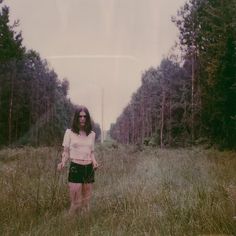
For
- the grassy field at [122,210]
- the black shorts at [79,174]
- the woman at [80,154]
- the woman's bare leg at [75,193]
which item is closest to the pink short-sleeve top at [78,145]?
the woman at [80,154]

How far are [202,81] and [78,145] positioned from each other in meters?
30.4

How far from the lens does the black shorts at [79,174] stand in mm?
7598

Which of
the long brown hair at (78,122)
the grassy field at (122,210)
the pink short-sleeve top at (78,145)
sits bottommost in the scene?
the grassy field at (122,210)

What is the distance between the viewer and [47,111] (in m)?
67.6

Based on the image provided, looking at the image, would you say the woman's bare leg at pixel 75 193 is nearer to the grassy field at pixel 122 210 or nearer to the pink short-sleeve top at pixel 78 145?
the grassy field at pixel 122 210

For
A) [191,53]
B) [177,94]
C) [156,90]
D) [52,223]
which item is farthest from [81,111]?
[156,90]

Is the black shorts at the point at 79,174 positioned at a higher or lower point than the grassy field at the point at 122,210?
higher

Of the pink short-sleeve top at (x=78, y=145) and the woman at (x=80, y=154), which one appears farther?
the pink short-sleeve top at (x=78, y=145)

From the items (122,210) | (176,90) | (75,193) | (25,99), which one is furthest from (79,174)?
(25,99)

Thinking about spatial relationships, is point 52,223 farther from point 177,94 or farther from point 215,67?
point 177,94

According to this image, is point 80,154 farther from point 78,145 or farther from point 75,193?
point 75,193

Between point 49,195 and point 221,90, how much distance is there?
24096 millimetres

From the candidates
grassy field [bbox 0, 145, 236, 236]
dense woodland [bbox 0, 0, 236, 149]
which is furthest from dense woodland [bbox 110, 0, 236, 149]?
grassy field [bbox 0, 145, 236, 236]

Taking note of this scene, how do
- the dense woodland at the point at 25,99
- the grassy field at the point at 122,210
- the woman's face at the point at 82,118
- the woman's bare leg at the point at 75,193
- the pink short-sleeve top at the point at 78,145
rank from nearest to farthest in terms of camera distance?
the grassy field at the point at 122,210 < the woman's bare leg at the point at 75,193 < the woman's face at the point at 82,118 < the pink short-sleeve top at the point at 78,145 < the dense woodland at the point at 25,99
